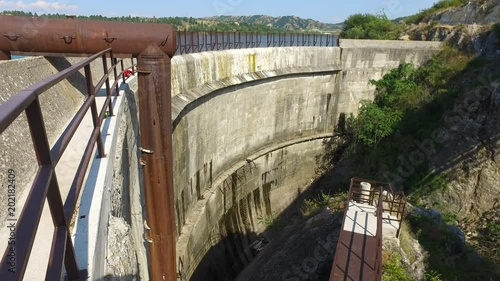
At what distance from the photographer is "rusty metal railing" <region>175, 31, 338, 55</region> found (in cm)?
1059

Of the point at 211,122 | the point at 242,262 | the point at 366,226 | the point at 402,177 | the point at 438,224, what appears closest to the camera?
the point at 366,226

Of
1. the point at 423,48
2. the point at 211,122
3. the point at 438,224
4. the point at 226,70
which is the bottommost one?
the point at 438,224

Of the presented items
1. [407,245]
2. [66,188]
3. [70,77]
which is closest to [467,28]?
[407,245]

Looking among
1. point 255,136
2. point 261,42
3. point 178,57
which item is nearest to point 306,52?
point 261,42

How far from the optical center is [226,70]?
10930mm

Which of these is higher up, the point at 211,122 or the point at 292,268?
the point at 211,122

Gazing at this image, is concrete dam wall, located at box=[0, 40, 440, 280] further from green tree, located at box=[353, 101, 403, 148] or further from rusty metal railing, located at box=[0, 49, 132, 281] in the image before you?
rusty metal railing, located at box=[0, 49, 132, 281]

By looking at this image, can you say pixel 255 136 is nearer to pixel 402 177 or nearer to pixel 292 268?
pixel 402 177

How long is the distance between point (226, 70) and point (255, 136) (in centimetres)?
336

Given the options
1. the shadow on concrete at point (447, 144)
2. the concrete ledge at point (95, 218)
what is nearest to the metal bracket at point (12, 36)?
the concrete ledge at point (95, 218)

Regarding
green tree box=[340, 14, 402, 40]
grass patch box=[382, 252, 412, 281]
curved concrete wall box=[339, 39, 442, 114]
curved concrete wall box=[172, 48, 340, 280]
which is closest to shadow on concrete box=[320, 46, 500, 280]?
curved concrete wall box=[339, 39, 442, 114]

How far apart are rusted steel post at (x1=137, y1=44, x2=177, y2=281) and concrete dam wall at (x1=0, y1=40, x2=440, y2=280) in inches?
9.2

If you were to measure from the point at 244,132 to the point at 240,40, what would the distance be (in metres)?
3.73

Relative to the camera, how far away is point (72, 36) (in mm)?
4227
